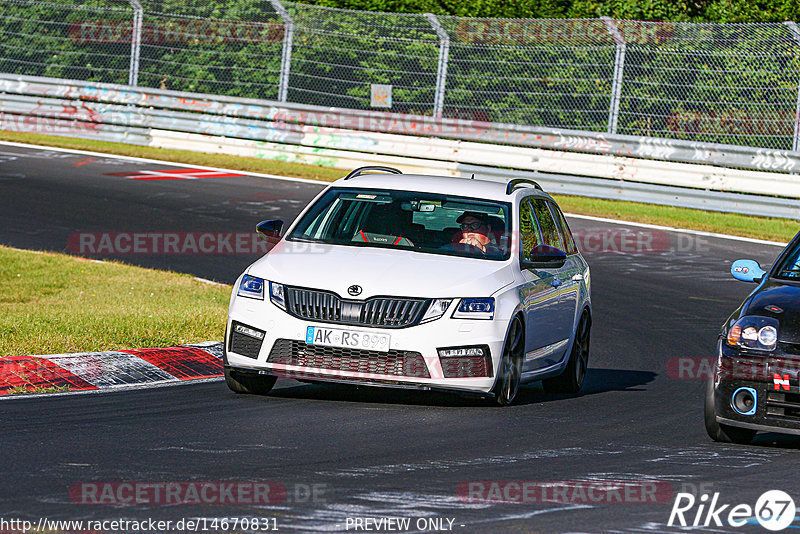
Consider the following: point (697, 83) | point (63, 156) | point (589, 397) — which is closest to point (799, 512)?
point (589, 397)

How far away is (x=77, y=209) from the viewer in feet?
67.3

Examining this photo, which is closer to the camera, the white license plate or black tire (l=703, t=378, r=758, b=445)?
black tire (l=703, t=378, r=758, b=445)

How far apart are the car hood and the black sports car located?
178cm

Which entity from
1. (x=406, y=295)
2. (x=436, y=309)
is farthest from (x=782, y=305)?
(x=406, y=295)

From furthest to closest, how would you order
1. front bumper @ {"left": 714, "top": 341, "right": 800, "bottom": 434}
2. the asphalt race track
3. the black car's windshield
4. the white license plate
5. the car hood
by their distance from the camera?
the car hood, the white license plate, the black car's windshield, front bumper @ {"left": 714, "top": 341, "right": 800, "bottom": 434}, the asphalt race track

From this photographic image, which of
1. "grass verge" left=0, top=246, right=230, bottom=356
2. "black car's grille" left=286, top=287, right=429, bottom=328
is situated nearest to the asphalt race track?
"black car's grille" left=286, top=287, right=429, bottom=328

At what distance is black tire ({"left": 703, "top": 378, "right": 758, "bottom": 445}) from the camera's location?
8672mm

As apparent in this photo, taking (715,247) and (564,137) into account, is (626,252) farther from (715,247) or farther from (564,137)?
(564,137)

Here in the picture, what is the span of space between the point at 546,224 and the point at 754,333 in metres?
3.37

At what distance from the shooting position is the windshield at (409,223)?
10.4 meters

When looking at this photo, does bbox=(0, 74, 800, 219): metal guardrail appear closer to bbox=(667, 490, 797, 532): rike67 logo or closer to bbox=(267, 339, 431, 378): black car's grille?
bbox=(267, 339, 431, 378): black car's grille

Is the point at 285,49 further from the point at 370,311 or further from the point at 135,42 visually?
the point at 370,311

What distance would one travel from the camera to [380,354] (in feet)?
30.7

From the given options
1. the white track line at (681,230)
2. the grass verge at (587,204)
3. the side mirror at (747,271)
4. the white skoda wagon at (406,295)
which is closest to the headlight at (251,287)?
the white skoda wagon at (406,295)
